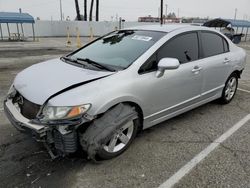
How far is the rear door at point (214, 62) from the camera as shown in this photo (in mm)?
4215

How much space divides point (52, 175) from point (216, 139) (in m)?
2.31

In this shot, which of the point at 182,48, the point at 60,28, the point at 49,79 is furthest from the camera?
the point at 60,28

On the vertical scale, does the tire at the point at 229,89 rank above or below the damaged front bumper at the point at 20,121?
below

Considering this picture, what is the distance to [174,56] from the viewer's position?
371 cm

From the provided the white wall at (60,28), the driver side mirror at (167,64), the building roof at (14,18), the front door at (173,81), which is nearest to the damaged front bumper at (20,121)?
the front door at (173,81)

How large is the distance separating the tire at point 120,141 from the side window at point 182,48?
1029mm

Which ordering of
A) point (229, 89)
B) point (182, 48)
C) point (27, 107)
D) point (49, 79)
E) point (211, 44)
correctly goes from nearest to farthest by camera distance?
1. point (27, 107)
2. point (49, 79)
3. point (182, 48)
4. point (211, 44)
5. point (229, 89)

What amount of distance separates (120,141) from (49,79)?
116 cm

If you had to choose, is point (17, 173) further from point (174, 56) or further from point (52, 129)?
point (174, 56)

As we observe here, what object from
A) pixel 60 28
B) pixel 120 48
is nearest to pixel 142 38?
pixel 120 48

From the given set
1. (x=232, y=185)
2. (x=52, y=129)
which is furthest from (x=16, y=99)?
(x=232, y=185)

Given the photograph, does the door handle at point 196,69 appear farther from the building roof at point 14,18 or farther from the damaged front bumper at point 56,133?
the building roof at point 14,18

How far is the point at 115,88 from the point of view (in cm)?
290

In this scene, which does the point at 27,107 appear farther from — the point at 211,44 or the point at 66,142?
the point at 211,44
